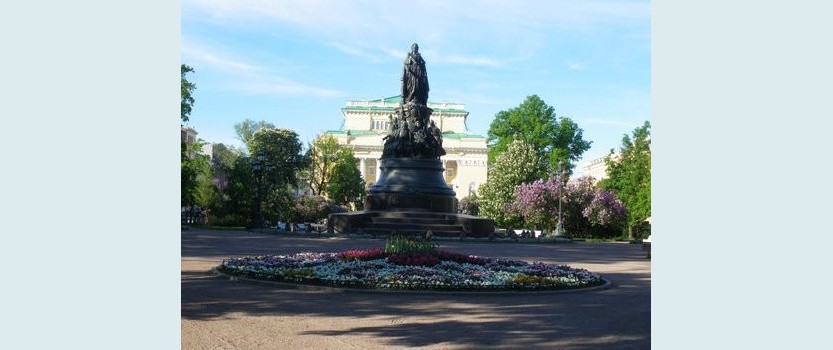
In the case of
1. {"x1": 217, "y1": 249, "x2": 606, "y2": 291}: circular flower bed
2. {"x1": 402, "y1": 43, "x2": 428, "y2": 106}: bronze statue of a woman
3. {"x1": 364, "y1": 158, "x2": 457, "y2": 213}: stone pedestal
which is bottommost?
{"x1": 217, "y1": 249, "x2": 606, "y2": 291}: circular flower bed

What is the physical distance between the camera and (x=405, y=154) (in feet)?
117

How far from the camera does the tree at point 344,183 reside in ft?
263

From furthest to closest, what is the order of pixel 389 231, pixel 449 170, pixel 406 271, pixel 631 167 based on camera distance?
pixel 449 170, pixel 631 167, pixel 389 231, pixel 406 271

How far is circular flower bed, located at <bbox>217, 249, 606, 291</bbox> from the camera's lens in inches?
563

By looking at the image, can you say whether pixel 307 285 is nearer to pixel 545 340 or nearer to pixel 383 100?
pixel 545 340

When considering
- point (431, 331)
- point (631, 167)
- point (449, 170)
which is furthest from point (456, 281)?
point (449, 170)

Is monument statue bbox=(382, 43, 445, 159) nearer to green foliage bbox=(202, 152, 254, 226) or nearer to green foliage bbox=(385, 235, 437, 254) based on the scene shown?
green foliage bbox=(385, 235, 437, 254)

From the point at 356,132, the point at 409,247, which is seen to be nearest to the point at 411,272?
the point at 409,247

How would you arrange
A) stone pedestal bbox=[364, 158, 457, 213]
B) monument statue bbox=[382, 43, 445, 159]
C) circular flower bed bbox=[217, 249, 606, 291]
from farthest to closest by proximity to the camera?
monument statue bbox=[382, 43, 445, 159]
stone pedestal bbox=[364, 158, 457, 213]
circular flower bed bbox=[217, 249, 606, 291]

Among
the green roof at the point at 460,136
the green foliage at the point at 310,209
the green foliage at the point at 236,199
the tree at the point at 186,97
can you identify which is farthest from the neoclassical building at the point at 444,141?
the tree at the point at 186,97

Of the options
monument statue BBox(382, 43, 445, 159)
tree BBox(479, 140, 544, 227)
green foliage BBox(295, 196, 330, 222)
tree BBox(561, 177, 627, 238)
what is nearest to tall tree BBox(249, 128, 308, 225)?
green foliage BBox(295, 196, 330, 222)

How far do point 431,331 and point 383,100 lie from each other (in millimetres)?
108960

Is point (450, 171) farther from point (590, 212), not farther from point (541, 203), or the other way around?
point (590, 212)

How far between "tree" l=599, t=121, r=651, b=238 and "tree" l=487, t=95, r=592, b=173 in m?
8.73
